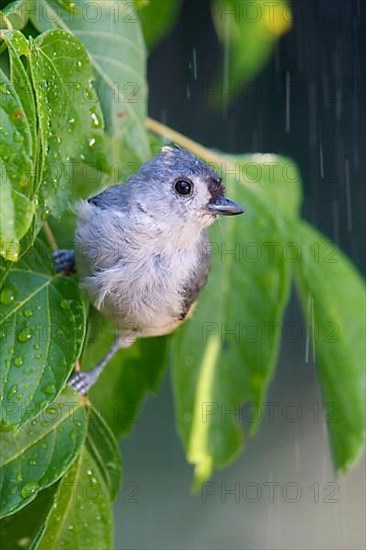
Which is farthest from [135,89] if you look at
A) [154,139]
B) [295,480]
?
[295,480]

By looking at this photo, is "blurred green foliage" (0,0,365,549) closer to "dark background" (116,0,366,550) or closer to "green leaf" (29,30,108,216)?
"green leaf" (29,30,108,216)

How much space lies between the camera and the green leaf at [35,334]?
1530mm

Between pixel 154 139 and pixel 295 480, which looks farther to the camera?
pixel 295 480

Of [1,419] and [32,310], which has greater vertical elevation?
[32,310]

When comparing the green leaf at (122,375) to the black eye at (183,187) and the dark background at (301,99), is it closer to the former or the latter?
the black eye at (183,187)

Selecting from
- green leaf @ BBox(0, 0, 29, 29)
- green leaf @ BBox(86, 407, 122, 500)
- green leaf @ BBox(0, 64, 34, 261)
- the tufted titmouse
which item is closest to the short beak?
the tufted titmouse

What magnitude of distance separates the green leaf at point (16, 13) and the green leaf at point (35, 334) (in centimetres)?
36

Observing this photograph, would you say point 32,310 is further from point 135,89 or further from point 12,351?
point 135,89

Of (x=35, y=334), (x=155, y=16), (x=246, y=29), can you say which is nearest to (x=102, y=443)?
(x=35, y=334)

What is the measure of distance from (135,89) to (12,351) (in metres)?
0.56

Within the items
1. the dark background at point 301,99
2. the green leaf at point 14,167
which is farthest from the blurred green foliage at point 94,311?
the dark background at point 301,99

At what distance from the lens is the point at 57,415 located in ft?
5.54

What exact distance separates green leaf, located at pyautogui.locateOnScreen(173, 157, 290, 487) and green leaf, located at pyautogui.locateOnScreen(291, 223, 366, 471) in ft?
0.32

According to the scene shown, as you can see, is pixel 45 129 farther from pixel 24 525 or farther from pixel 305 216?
pixel 305 216
